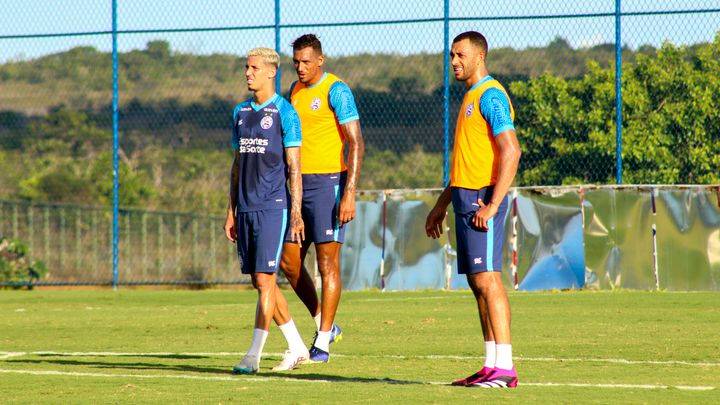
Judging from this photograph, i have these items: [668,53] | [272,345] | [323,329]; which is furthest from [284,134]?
[668,53]

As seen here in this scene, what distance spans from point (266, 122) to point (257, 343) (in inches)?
54.2

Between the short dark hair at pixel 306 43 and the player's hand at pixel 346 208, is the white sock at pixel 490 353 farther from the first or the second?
the short dark hair at pixel 306 43

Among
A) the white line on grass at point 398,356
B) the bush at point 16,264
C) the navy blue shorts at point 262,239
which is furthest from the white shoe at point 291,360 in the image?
the bush at point 16,264

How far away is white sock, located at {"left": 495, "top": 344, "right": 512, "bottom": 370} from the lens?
26.1ft

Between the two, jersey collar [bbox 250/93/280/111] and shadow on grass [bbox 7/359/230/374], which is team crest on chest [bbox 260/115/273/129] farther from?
shadow on grass [bbox 7/359/230/374]

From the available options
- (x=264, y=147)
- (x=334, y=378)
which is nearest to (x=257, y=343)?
(x=334, y=378)

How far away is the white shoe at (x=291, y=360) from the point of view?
9273 mm

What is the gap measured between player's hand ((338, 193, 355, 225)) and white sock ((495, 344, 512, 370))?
7.35 feet

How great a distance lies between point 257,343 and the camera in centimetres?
906

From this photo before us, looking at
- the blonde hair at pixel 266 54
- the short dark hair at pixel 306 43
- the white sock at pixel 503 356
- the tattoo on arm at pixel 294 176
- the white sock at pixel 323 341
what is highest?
the short dark hair at pixel 306 43

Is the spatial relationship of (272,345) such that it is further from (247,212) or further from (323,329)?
(247,212)

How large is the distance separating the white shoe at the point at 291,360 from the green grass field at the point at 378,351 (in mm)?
84

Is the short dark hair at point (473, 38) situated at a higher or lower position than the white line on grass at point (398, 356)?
higher

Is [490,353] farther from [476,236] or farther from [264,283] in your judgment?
[264,283]
